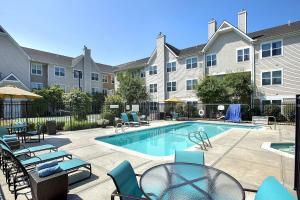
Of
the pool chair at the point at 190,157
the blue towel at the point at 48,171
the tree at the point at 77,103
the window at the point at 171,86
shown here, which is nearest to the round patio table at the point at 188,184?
the pool chair at the point at 190,157

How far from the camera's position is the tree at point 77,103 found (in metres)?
13.9

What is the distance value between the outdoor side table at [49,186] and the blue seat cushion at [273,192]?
11.0ft

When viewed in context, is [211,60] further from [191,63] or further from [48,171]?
[48,171]

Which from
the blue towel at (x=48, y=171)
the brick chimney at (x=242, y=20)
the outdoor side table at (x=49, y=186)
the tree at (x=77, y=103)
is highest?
the brick chimney at (x=242, y=20)

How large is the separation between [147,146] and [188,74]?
1795 centimetres

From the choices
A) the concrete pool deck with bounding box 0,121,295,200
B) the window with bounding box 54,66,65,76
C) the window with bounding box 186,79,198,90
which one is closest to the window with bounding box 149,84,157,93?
the window with bounding box 186,79,198,90

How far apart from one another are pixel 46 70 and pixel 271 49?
32.8 m

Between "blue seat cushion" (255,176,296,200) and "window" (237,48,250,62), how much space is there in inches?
890

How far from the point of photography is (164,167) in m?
3.17

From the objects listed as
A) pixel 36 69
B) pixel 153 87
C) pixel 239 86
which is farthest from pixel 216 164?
pixel 36 69

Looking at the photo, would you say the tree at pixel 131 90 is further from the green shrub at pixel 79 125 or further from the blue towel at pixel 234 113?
the blue towel at pixel 234 113

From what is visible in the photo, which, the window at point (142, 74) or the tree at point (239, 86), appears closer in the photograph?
the tree at point (239, 86)

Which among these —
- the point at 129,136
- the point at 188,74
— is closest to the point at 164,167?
the point at 129,136

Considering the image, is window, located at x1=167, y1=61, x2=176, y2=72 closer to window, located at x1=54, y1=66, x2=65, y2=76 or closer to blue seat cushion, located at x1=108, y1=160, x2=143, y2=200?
window, located at x1=54, y1=66, x2=65, y2=76
